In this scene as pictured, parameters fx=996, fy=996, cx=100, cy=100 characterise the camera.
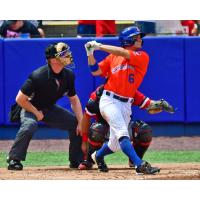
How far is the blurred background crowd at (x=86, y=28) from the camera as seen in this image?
15.1 meters

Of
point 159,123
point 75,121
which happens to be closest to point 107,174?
point 75,121

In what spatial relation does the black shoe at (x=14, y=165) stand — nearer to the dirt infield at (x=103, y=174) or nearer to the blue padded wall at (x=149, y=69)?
the dirt infield at (x=103, y=174)

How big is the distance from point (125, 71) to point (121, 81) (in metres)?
0.12

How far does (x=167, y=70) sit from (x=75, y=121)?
3.08 meters

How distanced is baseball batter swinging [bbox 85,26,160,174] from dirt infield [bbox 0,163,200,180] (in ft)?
0.95

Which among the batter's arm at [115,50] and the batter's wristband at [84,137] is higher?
the batter's arm at [115,50]

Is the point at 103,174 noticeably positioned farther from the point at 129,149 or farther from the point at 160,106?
the point at 160,106

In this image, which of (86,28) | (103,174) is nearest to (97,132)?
(103,174)

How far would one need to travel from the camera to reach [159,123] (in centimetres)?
1448

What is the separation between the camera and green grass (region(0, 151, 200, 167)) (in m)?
12.6

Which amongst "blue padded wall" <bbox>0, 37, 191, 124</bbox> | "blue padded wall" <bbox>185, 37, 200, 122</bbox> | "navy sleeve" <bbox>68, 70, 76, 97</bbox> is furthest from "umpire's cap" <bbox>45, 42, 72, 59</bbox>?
"blue padded wall" <bbox>185, 37, 200, 122</bbox>

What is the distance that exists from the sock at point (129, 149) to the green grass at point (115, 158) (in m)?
1.91

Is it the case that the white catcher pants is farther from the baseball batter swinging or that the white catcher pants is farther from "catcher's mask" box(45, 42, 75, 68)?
"catcher's mask" box(45, 42, 75, 68)

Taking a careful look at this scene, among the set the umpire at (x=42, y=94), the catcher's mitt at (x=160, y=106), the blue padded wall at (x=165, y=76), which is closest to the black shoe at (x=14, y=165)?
the umpire at (x=42, y=94)
